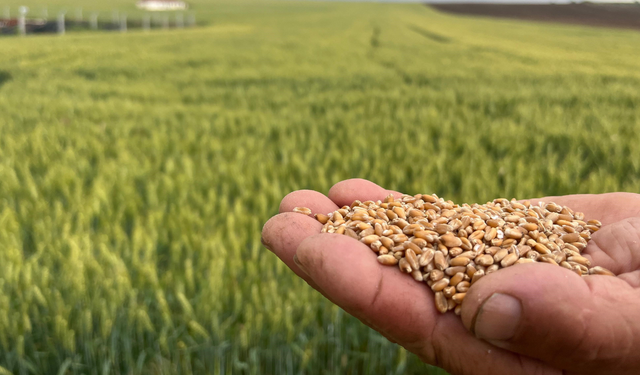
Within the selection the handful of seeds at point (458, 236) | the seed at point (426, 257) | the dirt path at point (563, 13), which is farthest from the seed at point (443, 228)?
the dirt path at point (563, 13)

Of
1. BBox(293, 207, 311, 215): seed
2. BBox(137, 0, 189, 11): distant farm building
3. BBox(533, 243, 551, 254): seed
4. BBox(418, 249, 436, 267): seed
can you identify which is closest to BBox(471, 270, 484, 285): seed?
BBox(418, 249, 436, 267): seed

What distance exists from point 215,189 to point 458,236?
140 cm

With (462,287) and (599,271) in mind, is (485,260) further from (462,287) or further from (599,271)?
(599,271)

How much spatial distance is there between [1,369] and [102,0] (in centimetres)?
5941

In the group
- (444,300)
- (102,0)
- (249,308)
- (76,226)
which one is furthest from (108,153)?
(102,0)

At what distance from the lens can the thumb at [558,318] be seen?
80 cm

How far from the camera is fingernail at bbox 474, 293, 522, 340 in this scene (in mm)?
799

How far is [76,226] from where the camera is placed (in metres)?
1.97

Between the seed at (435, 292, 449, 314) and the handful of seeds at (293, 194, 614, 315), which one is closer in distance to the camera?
the seed at (435, 292, 449, 314)

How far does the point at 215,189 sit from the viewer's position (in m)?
2.29

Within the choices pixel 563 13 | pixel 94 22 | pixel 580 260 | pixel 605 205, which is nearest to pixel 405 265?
pixel 580 260

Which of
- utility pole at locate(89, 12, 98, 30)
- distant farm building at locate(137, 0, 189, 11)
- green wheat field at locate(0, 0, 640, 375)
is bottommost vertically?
green wheat field at locate(0, 0, 640, 375)

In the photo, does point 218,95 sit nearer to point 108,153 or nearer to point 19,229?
point 108,153

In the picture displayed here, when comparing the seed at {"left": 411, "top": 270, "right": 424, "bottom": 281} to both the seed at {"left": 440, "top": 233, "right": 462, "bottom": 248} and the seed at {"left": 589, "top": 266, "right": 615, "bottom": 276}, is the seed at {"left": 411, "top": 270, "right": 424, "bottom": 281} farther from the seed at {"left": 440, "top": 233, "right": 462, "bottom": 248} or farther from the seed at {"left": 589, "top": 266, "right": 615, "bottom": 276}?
the seed at {"left": 589, "top": 266, "right": 615, "bottom": 276}
